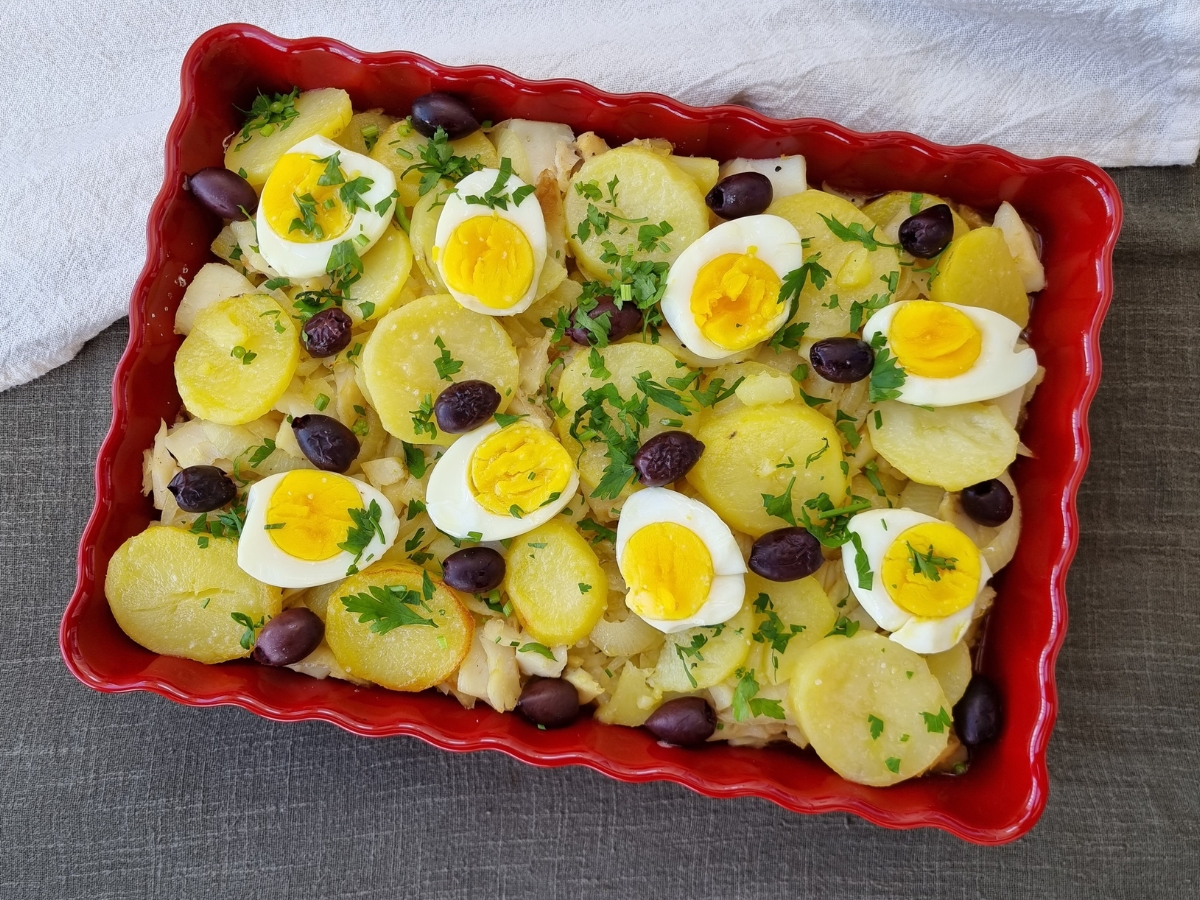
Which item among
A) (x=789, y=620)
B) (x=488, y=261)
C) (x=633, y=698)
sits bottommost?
(x=633, y=698)

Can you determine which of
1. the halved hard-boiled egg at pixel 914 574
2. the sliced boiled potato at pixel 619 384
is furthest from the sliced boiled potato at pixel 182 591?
the halved hard-boiled egg at pixel 914 574

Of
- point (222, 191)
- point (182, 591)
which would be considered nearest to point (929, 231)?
point (222, 191)

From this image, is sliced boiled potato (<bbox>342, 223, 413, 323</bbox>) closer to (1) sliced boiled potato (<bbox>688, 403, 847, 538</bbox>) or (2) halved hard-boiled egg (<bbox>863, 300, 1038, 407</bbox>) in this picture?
(1) sliced boiled potato (<bbox>688, 403, 847, 538</bbox>)

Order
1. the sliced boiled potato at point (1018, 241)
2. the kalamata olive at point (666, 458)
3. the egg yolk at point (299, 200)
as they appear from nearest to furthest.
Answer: the kalamata olive at point (666, 458) → the egg yolk at point (299, 200) → the sliced boiled potato at point (1018, 241)

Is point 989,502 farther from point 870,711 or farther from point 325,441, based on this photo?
point 325,441

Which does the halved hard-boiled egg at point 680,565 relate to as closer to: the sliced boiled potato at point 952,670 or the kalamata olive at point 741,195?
the sliced boiled potato at point 952,670

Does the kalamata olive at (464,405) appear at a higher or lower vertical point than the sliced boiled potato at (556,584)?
higher
